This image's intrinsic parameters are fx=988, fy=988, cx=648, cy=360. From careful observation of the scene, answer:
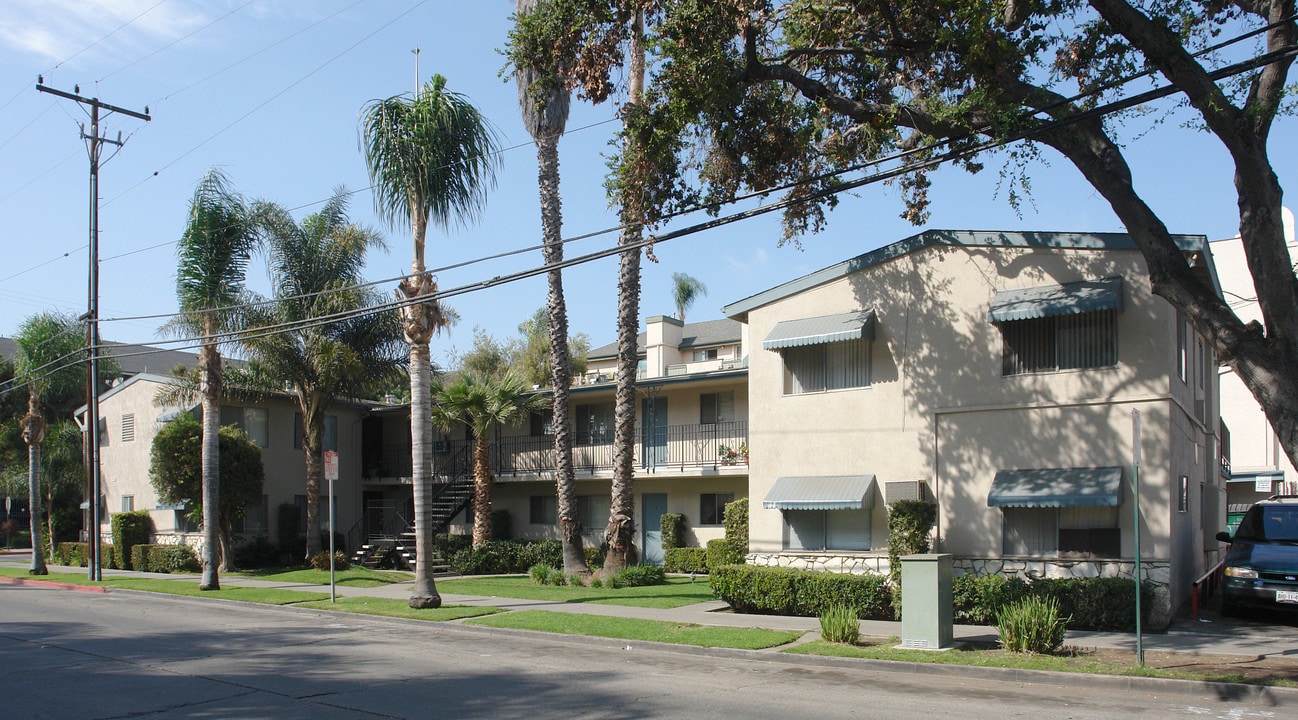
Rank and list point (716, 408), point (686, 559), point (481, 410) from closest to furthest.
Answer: point (686, 559) < point (716, 408) < point (481, 410)

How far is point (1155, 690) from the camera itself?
10.8 m

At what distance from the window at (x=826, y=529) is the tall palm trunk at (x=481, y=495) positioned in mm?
13034

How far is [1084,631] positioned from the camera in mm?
14875

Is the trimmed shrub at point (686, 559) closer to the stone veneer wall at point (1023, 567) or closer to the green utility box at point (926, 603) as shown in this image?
the stone veneer wall at point (1023, 567)

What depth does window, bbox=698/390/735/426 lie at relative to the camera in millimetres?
28000

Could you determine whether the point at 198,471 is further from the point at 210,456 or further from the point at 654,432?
the point at 654,432

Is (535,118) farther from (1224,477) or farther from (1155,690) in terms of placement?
(1224,477)

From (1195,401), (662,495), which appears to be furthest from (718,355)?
(1195,401)

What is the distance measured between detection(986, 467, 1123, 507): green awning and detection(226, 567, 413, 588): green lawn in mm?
15383

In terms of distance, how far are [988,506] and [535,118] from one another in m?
13.5

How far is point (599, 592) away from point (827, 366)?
23.3ft

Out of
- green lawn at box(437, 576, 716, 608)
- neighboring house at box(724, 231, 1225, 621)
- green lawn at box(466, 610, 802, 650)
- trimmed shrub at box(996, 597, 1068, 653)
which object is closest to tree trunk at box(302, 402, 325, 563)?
green lawn at box(437, 576, 716, 608)

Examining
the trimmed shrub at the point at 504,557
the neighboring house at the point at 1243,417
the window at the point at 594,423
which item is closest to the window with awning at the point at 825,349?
the window at the point at 594,423

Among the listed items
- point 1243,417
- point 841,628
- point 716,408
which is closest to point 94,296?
point 716,408
